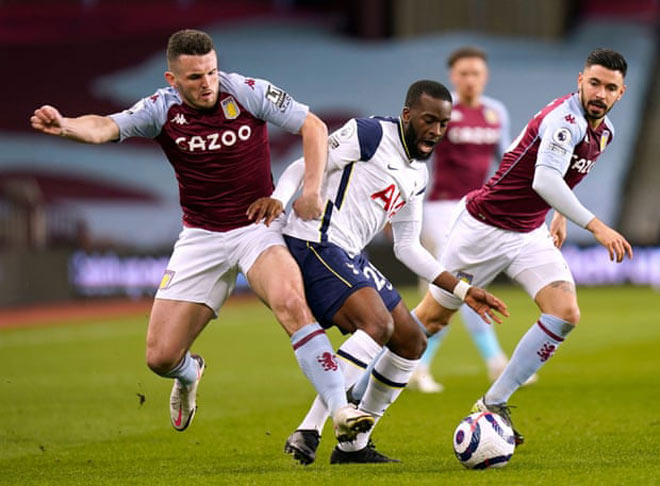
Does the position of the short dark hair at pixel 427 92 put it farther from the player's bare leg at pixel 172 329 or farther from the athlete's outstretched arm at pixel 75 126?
the player's bare leg at pixel 172 329

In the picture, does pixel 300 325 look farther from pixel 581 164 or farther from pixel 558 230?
pixel 558 230

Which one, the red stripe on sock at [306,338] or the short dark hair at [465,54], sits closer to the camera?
the red stripe on sock at [306,338]

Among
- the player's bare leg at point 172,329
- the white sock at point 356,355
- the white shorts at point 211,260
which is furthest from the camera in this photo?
the player's bare leg at point 172,329

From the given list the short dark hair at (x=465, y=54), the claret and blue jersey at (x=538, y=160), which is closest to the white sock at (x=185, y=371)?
the claret and blue jersey at (x=538, y=160)

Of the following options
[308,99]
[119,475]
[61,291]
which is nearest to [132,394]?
[119,475]

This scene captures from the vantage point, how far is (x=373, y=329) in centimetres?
573

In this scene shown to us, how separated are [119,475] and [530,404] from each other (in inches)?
142

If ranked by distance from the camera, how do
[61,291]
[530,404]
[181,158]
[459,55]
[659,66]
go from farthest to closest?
[659,66] → [61,291] → [459,55] → [530,404] → [181,158]

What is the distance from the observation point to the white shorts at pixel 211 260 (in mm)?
6207

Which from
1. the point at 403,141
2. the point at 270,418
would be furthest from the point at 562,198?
the point at 270,418

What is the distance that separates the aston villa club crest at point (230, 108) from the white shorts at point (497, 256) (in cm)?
176

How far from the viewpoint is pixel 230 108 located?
6.19 meters

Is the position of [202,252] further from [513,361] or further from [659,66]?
[659,66]

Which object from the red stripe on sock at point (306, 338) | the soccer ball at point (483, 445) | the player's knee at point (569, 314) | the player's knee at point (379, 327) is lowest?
the soccer ball at point (483, 445)
